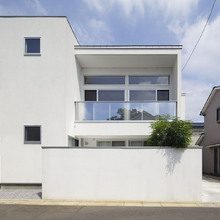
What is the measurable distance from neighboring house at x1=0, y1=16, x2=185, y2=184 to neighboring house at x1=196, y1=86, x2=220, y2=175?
6.89 m

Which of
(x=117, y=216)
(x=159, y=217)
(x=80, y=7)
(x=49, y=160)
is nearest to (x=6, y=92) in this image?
(x=49, y=160)

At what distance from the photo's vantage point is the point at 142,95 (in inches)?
547

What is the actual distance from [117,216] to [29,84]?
690cm

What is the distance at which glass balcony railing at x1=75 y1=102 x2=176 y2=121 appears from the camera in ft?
38.3

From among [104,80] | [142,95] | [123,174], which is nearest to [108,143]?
[142,95]

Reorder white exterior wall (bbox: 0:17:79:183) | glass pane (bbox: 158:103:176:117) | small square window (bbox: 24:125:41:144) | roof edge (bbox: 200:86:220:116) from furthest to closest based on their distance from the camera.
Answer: roof edge (bbox: 200:86:220:116) < glass pane (bbox: 158:103:176:117) < small square window (bbox: 24:125:41:144) < white exterior wall (bbox: 0:17:79:183)

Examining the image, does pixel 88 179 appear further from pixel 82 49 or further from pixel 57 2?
pixel 57 2

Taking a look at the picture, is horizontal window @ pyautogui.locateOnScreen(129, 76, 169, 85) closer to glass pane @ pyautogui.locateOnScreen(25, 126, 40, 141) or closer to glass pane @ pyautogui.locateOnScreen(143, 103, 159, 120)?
glass pane @ pyautogui.locateOnScreen(143, 103, 159, 120)

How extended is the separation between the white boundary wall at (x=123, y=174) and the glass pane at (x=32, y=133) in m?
2.04

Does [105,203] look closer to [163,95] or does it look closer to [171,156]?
[171,156]

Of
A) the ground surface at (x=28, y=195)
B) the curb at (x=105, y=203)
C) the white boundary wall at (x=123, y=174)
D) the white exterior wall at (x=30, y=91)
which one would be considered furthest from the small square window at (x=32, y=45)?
the curb at (x=105, y=203)

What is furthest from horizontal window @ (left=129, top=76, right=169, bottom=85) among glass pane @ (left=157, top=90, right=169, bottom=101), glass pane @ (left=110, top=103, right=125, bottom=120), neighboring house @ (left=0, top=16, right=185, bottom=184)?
glass pane @ (left=110, top=103, right=125, bottom=120)

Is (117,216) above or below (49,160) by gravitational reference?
below

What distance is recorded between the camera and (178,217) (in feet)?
21.7
